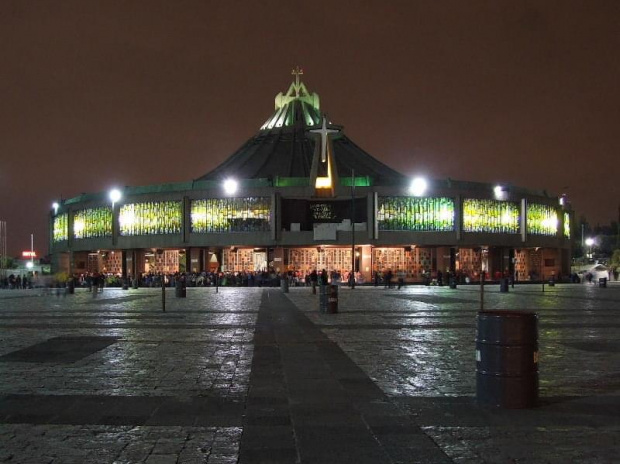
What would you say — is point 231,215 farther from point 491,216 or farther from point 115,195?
point 491,216

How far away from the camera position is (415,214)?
92188 millimetres

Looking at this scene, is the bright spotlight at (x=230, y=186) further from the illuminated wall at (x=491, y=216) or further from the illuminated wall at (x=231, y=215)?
the illuminated wall at (x=491, y=216)

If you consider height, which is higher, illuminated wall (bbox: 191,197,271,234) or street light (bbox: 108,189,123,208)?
street light (bbox: 108,189,123,208)

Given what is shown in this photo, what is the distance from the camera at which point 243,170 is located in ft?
354

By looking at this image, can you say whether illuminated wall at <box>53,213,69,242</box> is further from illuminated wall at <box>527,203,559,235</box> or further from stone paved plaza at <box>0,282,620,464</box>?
stone paved plaza at <box>0,282,620,464</box>

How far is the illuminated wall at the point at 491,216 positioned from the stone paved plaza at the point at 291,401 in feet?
256

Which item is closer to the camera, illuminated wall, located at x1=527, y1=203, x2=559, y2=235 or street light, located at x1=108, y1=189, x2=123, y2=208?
street light, located at x1=108, y1=189, x2=123, y2=208

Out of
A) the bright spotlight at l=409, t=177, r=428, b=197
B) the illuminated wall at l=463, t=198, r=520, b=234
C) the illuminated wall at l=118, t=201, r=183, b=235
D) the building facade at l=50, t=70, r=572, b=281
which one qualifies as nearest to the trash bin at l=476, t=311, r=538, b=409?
the building facade at l=50, t=70, r=572, b=281

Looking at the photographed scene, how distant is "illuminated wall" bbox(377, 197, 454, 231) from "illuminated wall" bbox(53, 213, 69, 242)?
50.2 metres

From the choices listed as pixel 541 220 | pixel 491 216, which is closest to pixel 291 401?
pixel 491 216

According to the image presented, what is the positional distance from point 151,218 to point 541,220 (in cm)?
5395

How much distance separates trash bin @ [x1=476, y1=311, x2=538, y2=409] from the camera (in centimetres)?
848

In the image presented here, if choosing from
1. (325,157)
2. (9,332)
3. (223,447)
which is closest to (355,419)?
(223,447)

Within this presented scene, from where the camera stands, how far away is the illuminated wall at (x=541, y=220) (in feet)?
333
